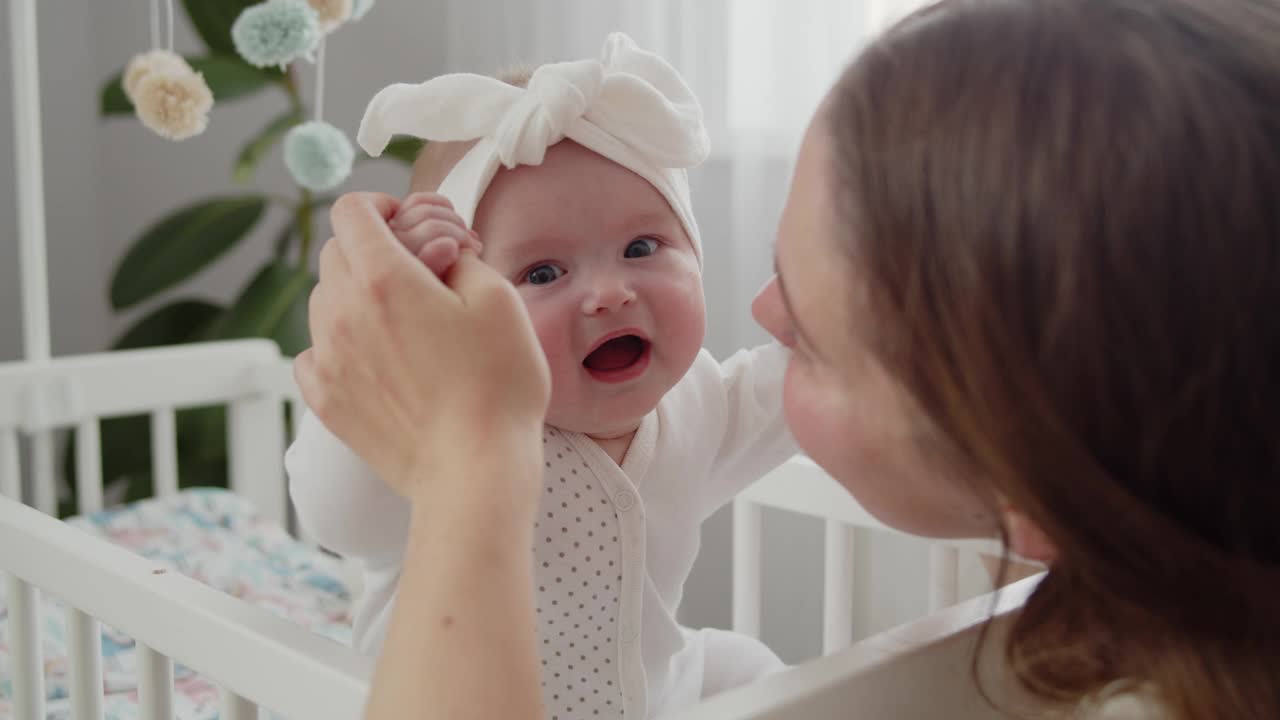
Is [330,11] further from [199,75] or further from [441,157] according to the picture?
[441,157]

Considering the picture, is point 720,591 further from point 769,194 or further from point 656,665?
point 656,665

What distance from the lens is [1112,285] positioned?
394 mm

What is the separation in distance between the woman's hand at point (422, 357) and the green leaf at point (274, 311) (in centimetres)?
133

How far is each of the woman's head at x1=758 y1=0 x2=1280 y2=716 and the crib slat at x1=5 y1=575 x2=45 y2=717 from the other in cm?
56

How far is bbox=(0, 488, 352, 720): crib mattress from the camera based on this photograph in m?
1.18

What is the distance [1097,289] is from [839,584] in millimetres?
689

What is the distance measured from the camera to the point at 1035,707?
0.54 meters

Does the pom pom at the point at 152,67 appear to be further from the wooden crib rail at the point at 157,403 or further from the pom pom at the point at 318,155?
the wooden crib rail at the point at 157,403

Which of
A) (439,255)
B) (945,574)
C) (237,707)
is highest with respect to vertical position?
(439,255)

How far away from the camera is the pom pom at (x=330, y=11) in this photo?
1.29m

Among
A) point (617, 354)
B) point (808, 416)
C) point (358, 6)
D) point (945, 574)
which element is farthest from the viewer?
point (358, 6)

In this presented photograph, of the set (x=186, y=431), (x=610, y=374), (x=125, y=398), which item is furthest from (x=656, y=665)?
(x=186, y=431)

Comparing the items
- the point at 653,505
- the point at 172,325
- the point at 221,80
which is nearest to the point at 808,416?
the point at 653,505

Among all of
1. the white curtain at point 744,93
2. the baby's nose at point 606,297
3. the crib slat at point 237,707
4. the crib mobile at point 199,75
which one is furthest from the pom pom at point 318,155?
the crib slat at point 237,707
